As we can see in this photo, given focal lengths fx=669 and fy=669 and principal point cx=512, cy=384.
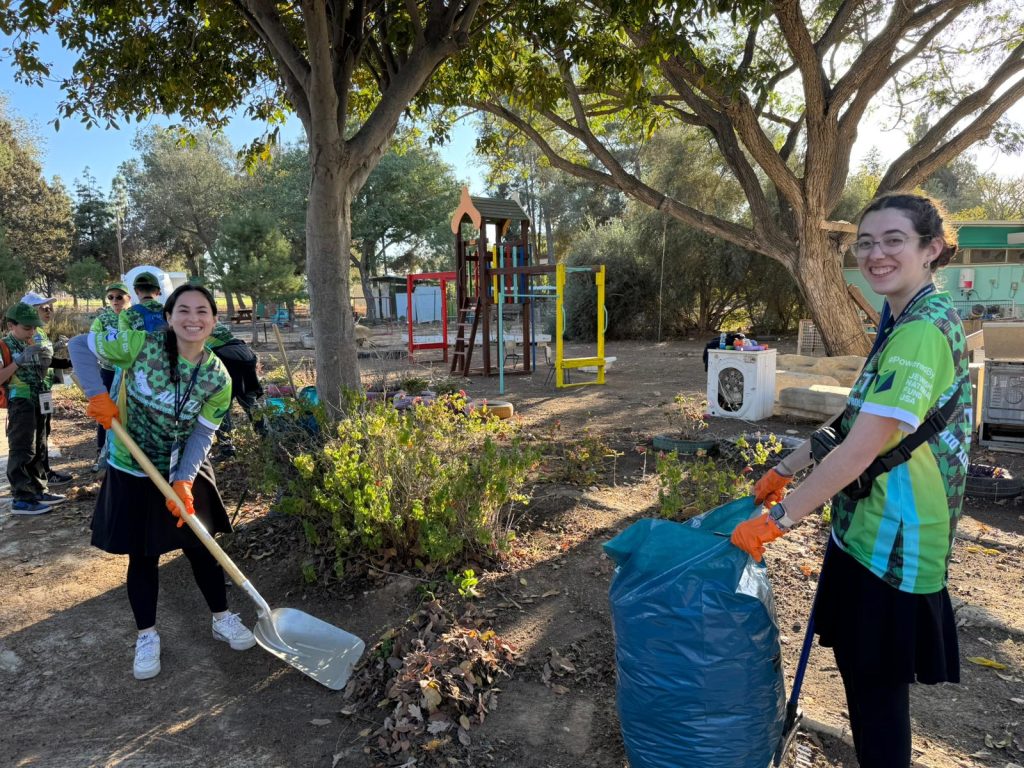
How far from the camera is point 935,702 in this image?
2.48 m

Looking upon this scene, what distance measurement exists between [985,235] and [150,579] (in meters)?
20.1

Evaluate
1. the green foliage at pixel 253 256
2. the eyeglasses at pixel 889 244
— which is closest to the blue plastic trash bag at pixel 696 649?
the eyeglasses at pixel 889 244

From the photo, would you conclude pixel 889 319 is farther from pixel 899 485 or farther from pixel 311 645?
pixel 311 645

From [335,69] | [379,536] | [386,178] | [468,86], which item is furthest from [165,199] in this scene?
[379,536]

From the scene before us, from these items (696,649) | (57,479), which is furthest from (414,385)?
(696,649)

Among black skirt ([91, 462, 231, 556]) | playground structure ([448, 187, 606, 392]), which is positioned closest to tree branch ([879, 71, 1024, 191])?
playground structure ([448, 187, 606, 392])

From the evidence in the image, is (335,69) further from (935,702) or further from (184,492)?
(935,702)

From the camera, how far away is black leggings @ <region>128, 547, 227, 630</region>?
2801mm

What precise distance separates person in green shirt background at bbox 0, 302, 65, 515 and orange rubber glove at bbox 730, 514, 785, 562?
17.3ft

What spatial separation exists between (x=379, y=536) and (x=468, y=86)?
6.92 metres

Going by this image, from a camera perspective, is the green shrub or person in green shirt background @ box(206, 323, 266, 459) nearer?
the green shrub

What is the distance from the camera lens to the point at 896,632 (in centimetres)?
154

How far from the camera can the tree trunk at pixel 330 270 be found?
4.61 m

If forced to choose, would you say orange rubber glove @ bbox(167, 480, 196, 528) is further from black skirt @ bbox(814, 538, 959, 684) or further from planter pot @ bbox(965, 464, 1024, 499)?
planter pot @ bbox(965, 464, 1024, 499)
